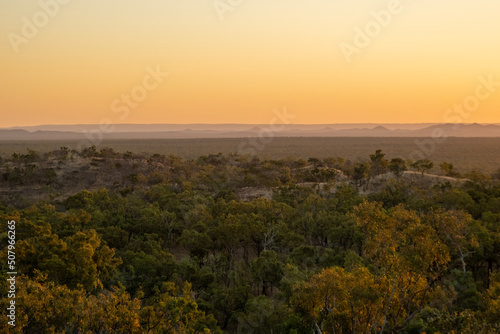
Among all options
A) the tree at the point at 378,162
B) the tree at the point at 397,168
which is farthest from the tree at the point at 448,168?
the tree at the point at 378,162

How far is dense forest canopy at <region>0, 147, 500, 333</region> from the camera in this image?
15.4 metres

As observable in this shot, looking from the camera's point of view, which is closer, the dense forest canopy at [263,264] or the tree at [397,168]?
the dense forest canopy at [263,264]

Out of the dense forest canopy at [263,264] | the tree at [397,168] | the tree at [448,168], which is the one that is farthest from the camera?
the tree at [448,168]

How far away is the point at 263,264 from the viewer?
26.2 metres

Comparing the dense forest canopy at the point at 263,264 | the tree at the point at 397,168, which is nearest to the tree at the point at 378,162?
the tree at the point at 397,168

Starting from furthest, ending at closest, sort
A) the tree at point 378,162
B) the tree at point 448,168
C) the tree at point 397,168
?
the tree at point 378,162
the tree at point 448,168
the tree at point 397,168

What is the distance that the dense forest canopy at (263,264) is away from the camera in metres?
15.4

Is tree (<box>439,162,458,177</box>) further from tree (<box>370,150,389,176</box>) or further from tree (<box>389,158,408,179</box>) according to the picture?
tree (<box>370,150,389,176</box>)

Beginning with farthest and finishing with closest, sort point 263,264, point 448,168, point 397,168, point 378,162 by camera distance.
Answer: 1. point 378,162
2. point 448,168
3. point 397,168
4. point 263,264

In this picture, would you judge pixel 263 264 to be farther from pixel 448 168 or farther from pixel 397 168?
pixel 448 168

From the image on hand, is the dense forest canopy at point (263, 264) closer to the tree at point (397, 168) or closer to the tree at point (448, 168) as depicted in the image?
the tree at point (397, 168)

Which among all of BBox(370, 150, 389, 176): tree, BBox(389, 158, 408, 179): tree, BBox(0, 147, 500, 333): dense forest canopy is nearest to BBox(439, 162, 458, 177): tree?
BBox(0, 147, 500, 333): dense forest canopy

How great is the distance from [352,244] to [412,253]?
17.6 m

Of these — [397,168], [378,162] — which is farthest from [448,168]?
[397,168]
